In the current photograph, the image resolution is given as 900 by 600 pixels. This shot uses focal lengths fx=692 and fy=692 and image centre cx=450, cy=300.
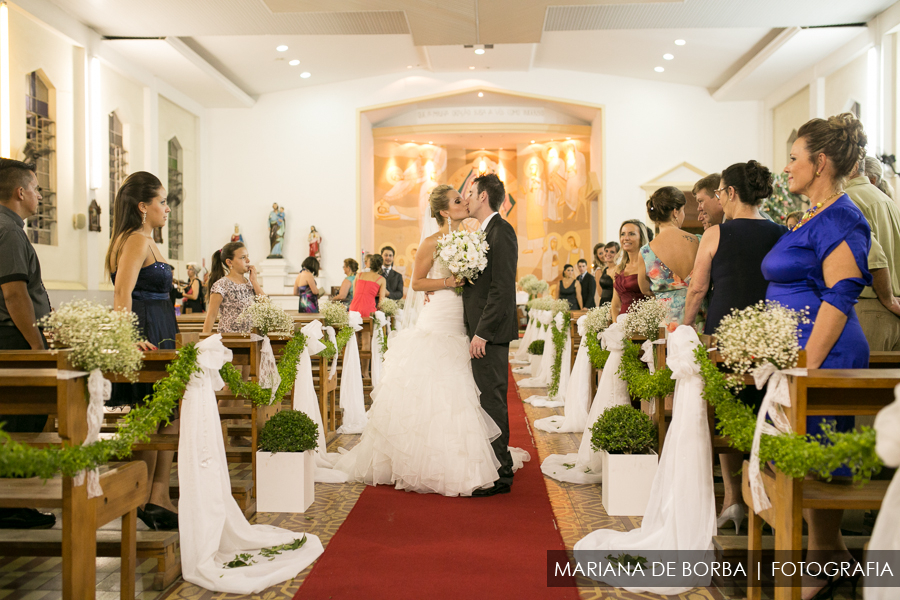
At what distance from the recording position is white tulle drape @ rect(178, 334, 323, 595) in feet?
9.09

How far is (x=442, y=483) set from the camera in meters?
3.95

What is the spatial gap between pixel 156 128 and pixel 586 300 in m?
9.24

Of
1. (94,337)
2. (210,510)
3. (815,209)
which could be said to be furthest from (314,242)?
(815,209)

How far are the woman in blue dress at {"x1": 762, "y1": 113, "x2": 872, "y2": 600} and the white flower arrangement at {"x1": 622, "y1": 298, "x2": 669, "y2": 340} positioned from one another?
3.99 feet

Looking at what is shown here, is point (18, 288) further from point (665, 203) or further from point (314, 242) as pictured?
point (314, 242)

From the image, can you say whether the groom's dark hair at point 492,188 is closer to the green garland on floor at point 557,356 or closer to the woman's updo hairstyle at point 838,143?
the woman's updo hairstyle at point 838,143

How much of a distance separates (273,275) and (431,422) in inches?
519

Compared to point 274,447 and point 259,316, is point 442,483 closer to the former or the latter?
point 274,447

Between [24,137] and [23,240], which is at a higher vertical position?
[24,137]

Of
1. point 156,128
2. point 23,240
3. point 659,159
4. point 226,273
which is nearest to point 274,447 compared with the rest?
point 23,240

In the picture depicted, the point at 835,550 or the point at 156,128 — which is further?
the point at 156,128

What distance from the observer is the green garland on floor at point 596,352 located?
4.73 metres

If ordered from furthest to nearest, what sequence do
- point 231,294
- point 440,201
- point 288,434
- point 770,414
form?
point 231,294
point 440,201
point 288,434
point 770,414

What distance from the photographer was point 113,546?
2703 millimetres
